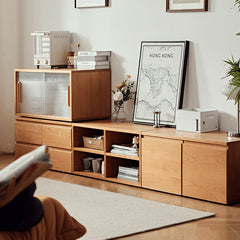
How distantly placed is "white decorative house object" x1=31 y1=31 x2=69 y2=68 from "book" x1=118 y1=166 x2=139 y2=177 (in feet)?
5.05

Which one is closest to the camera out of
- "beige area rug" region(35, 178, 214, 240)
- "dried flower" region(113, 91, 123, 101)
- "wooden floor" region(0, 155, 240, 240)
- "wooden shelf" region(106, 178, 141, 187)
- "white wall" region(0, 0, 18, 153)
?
"wooden floor" region(0, 155, 240, 240)

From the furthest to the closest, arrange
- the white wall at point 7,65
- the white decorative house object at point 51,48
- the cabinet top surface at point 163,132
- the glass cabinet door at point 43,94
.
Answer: the white wall at point 7,65
the white decorative house object at point 51,48
the glass cabinet door at point 43,94
the cabinet top surface at point 163,132

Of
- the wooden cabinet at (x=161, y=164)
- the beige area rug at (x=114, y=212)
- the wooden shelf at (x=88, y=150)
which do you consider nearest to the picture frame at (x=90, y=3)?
the wooden shelf at (x=88, y=150)

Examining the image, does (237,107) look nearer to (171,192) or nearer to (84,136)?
(171,192)

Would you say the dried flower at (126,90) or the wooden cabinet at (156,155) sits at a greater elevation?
the dried flower at (126,90)

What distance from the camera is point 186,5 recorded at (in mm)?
5039


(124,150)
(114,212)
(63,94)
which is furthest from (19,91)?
(114,212)

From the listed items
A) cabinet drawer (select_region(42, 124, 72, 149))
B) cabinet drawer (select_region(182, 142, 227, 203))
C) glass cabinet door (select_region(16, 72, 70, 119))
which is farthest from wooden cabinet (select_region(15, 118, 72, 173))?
cabinet drawer (select_region(182, 142, 227, 203))

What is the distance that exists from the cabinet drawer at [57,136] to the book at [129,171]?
647 millimetres

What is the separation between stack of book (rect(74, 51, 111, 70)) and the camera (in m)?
5.63

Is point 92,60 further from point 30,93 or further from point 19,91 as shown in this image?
point 19,91

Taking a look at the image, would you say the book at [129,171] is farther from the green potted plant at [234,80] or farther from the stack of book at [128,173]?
the green potted plant at [234,80]

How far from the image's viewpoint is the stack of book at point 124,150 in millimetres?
5020

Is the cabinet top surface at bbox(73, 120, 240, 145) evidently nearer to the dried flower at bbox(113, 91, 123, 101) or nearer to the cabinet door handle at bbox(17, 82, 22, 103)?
the dried flower at bbox(113, 91, 123, 101)
